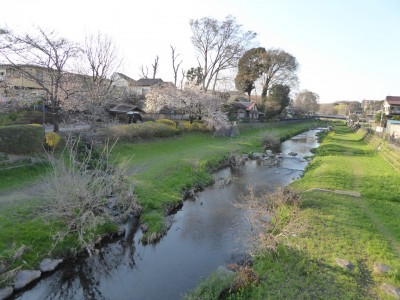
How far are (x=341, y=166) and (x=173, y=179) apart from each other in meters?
13.4

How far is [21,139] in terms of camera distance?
53.0 ft

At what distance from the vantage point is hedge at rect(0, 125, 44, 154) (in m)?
15.5

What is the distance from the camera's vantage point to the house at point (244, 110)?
173ft

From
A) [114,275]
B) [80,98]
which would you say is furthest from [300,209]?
[80,98]

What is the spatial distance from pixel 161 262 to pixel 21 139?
10.8m

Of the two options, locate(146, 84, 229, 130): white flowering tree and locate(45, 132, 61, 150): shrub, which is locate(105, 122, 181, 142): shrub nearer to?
locate(45, 132, 61, 150): shrub

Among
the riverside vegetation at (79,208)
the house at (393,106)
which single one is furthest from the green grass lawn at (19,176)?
the house at (393,106)

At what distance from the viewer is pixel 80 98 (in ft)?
80.6

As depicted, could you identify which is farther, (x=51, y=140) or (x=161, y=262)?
(x=51, y=140)

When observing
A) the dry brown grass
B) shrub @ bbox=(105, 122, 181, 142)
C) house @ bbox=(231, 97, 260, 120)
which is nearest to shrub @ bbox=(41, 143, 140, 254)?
the dry brown grass

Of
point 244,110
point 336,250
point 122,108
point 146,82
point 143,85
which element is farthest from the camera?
point 244,110

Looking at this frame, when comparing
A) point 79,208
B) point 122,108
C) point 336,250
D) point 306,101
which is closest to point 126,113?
point 122,108

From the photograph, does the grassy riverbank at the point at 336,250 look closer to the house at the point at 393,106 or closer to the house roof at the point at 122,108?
the house roof at the point at 122,108

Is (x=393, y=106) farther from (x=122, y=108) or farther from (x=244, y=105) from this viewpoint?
(x=122, y=108)
